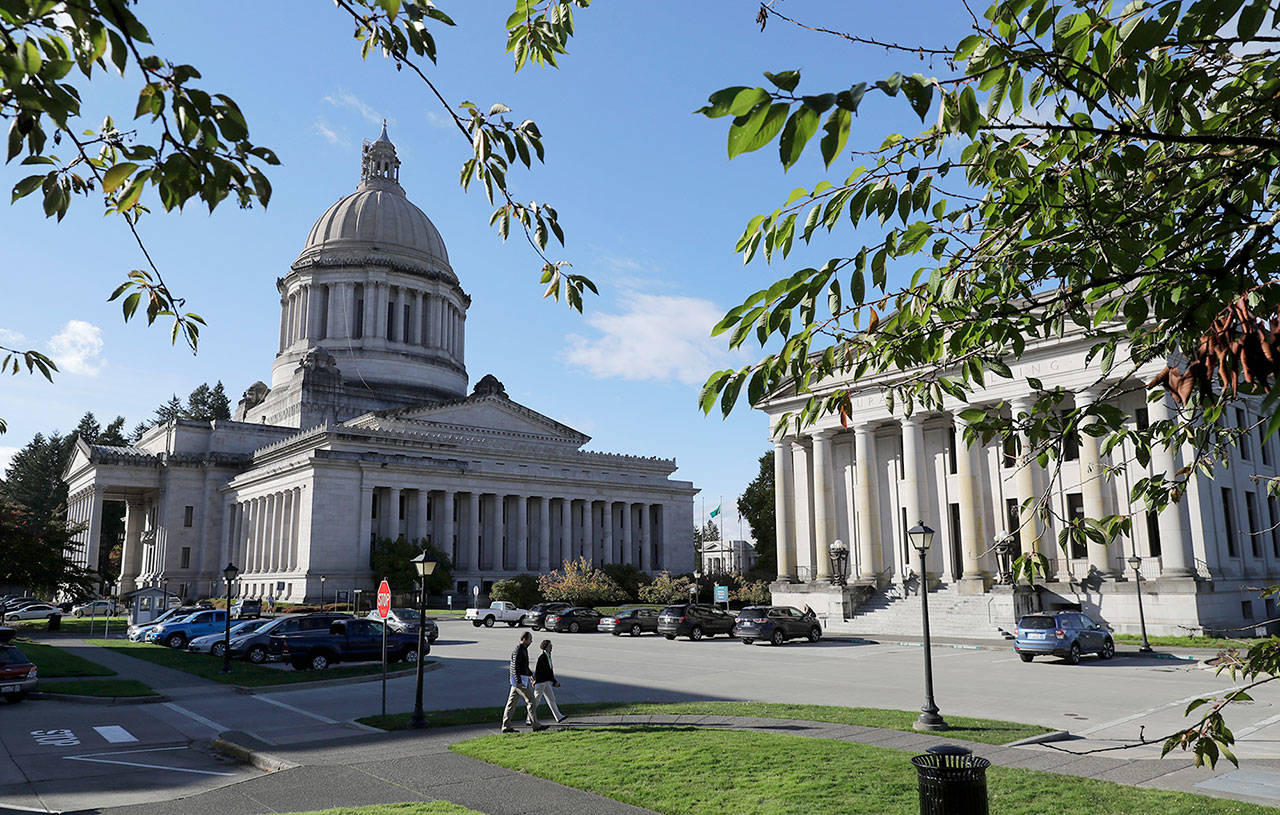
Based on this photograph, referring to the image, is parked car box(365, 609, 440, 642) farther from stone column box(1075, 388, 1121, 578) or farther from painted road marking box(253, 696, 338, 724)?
stone column box(1075, 388, 1121, 578)

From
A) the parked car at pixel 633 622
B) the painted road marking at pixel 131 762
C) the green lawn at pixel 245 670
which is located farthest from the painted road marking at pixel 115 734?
the parked car at pixel 633 622

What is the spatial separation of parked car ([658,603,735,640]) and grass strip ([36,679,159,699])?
23.5 metres

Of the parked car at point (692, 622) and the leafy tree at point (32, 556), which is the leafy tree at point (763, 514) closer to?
the parked car at point (692, 622)

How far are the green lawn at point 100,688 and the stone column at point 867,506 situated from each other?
33.4 meters

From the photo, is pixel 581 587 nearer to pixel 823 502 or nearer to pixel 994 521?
pixel 823 502

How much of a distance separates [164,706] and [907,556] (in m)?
35.0

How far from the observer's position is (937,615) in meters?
40.6

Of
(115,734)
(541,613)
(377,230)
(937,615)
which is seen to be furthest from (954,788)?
(377,230)

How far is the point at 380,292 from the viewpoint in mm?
100062

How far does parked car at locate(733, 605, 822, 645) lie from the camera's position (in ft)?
124

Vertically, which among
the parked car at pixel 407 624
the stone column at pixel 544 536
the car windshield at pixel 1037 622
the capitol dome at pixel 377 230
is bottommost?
the parked car at pixel 407 624

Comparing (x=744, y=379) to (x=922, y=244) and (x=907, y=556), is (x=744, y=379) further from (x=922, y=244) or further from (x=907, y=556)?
(x=907, y=556)

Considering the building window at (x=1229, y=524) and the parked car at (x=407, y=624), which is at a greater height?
the building window at (x=1229, y=524)

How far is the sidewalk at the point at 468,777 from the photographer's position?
1080cm
